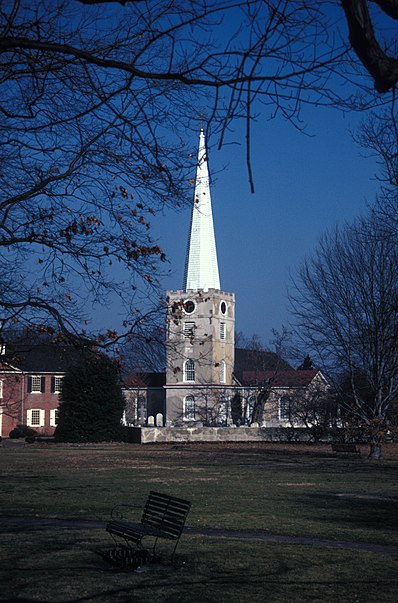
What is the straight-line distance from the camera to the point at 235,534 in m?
16.3

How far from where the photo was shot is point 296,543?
15.2m

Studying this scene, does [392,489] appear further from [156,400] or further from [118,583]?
[156,400]

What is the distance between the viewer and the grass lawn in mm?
11062

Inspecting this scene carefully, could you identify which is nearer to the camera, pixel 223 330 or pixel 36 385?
pixel 36 385

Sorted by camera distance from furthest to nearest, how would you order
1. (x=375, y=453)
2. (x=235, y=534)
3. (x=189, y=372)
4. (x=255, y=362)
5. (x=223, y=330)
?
(x=223, y=330) < (x=189, y=372) < (x=255, y=362) < (x=375, y=453) < (x=235, y=534)

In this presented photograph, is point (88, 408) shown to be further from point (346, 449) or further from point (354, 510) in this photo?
point (354, 510)

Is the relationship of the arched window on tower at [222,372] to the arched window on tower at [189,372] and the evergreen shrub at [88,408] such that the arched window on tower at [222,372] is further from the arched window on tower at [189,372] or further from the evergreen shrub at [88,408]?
the evergreen shrub at [88,408]

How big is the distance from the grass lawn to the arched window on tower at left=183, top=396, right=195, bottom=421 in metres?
54.5

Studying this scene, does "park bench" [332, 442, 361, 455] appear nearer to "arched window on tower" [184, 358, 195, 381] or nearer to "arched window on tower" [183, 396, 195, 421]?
"arched window on tower" [183, 396, 195, 421]

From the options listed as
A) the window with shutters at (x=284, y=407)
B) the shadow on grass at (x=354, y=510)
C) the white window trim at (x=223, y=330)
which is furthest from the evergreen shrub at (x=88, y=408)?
the white window trim at (x=223, y=330)

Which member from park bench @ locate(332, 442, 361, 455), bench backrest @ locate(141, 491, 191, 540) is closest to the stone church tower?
park bench @ locate(332, 442, 361, 455)

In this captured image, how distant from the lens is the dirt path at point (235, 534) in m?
15.0

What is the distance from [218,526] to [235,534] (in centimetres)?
125

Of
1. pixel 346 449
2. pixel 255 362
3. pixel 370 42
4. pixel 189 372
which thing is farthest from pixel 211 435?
pixel 370 42
